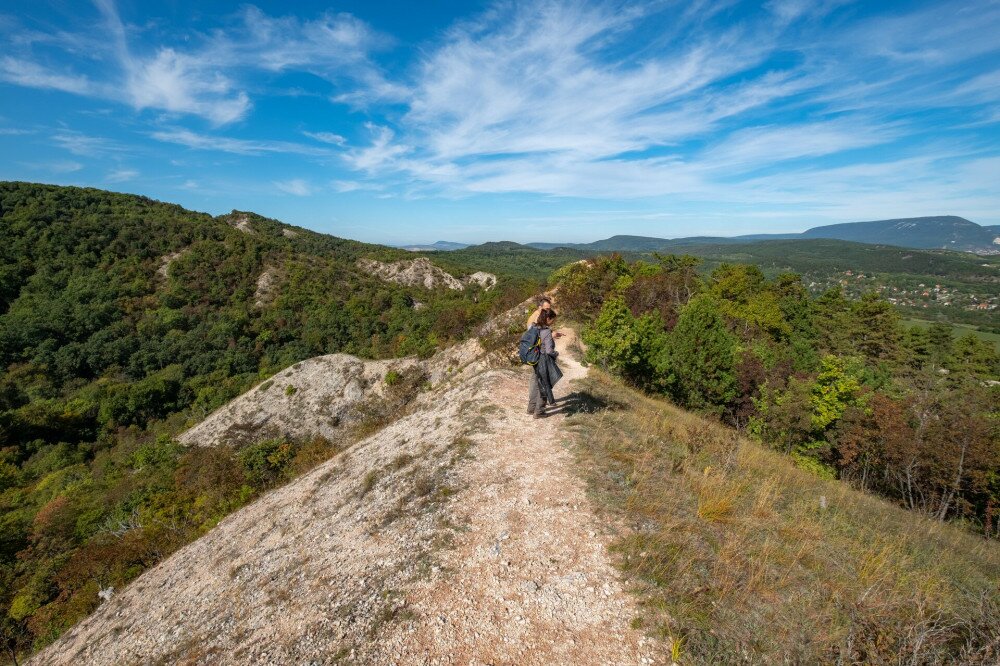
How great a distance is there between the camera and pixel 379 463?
356 inches

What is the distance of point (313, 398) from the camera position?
27.3 metres

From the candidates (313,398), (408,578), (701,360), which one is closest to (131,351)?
(313,398)

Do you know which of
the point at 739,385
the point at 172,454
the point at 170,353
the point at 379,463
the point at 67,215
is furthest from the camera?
the point at 67,215

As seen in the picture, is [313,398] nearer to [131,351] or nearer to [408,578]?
[408,578]

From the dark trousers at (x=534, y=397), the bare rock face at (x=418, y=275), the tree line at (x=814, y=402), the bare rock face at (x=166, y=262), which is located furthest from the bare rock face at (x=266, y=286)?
the dark trousers at (x=534, y=397)

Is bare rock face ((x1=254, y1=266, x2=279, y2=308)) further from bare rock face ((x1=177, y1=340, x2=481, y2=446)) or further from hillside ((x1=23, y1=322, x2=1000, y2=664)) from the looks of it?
hillside ((x1=23, y1=322, x2=1000, y2=664))

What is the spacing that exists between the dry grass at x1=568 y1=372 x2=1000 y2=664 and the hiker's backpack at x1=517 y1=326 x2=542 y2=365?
201 centimetres

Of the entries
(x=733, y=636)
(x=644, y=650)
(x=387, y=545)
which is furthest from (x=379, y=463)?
(x=733, y=636)

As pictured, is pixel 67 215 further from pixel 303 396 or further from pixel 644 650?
pixel 644 650

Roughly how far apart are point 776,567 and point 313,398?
92.6 ft

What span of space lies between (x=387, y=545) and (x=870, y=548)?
6883mm

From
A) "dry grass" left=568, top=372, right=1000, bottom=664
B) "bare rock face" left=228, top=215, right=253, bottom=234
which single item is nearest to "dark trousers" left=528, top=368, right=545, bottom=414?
"dry grass" left=568, top=372, right=1000, bottom=664

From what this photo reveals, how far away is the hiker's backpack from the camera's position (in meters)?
8.02

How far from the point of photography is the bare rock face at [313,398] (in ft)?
81.7
